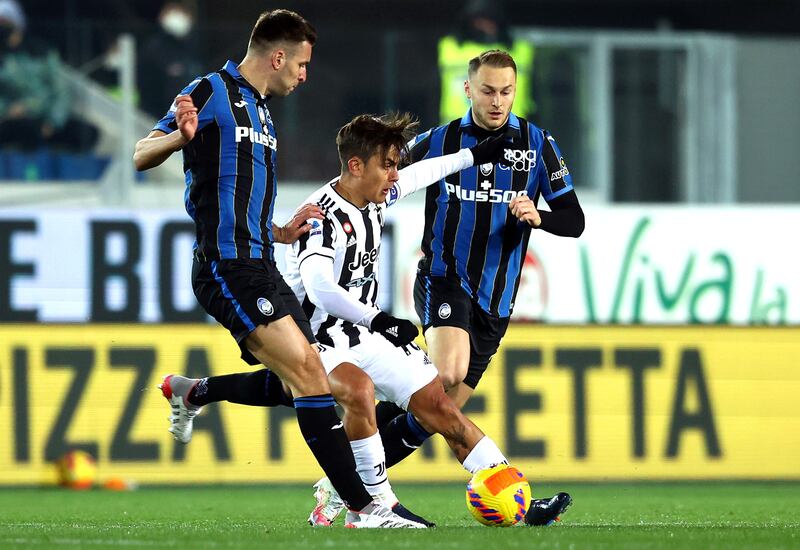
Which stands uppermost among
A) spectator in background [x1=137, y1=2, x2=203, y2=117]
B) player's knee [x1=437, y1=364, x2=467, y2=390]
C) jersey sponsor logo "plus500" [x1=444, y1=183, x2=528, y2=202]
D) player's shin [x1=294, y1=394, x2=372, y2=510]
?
spectator in background [x1=137, y1=2, x2=203, y2=117]

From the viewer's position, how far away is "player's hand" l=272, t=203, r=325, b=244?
262 inches

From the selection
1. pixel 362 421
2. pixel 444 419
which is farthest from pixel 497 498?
pixel 362 421

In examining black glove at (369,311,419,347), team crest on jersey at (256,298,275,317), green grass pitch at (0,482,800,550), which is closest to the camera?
green grass pitch at (0,482,800,550)

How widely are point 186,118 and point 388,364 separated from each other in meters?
1.48

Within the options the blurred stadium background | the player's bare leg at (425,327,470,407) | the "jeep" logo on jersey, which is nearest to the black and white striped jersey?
the "jeep" logo on jersey

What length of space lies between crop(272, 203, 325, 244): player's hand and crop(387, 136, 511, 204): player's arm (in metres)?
0.45

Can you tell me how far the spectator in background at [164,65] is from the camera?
13.2 m

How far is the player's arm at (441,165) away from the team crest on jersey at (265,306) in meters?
1.09

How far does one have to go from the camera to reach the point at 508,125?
7613 mm

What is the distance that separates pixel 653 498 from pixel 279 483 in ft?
9.92

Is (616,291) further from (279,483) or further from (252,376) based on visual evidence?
(252,376)

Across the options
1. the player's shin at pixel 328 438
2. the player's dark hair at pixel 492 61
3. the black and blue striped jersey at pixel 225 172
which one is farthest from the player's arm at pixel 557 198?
the player's shin at pixel 328 438

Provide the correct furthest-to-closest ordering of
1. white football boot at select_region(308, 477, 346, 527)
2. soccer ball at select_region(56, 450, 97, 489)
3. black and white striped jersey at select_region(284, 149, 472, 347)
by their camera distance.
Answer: soccer ball at select_region(56, 450, 97, 489)
white football boot at select_region(308, 477, 346, 527)
black and white striped jersey at select_region(284, 149, 472, 347)

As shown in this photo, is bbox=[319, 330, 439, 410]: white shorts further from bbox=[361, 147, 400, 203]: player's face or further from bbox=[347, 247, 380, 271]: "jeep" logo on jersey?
bbox=[361, 147, 400, 203]: player's face
